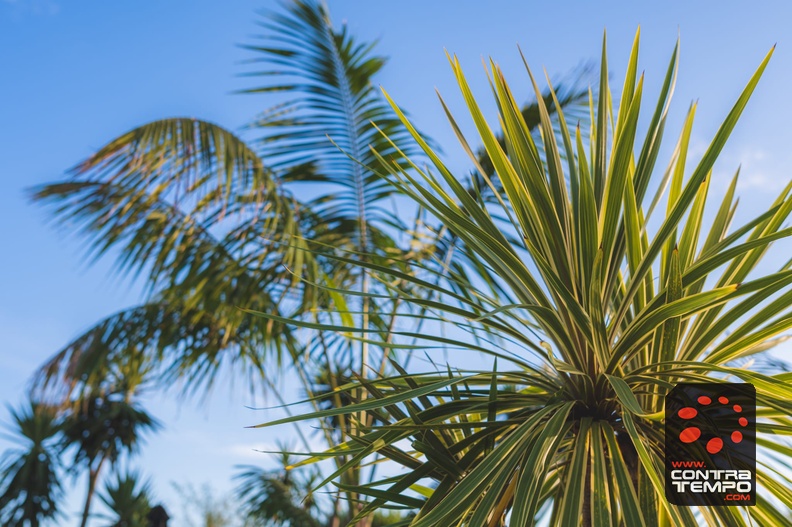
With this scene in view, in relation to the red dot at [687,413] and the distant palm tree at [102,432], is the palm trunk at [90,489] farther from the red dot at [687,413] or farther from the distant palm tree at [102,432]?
the red dot at [687,413]

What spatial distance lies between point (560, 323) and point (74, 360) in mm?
4237

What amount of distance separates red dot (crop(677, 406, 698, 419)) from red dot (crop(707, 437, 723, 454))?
0.08 metres

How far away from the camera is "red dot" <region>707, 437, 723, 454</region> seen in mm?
1579

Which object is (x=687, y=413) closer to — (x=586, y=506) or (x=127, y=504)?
(x=586, y=506)

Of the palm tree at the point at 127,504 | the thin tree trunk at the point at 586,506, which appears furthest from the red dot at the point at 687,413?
the palm tree at the point at 127,504

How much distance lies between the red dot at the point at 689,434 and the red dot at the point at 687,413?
0.09 ft

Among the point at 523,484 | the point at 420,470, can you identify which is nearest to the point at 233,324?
the point at 420,470

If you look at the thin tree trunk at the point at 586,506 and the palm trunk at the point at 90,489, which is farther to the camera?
the palm trunk at the point at 90,489

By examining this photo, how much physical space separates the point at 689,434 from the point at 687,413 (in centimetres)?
5

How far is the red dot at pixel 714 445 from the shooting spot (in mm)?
1579

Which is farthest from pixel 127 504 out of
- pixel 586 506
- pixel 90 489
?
pixel 586 506

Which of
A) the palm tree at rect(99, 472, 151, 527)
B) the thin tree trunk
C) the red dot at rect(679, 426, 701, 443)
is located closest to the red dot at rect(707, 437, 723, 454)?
the red dot at rect(679, 426, 701, 443)

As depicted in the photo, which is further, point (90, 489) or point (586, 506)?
point (90, 489)

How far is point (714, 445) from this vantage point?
1.59m
